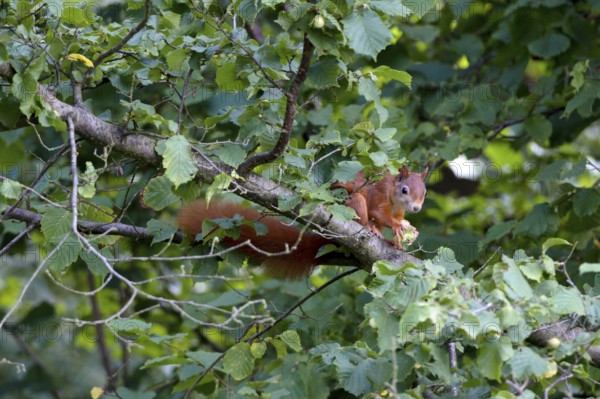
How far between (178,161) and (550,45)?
2.62 metres

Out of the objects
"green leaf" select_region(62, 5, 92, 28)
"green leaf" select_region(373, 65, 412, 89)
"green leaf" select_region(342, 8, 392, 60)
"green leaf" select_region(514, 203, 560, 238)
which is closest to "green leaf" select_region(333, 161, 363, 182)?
"green leaf" select_region(373, 65, 412, 89)

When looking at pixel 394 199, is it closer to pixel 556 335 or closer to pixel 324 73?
pixel 556 335

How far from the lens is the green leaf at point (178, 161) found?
2.38m

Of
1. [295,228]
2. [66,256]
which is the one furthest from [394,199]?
[66,256]

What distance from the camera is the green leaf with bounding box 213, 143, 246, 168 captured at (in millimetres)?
2605

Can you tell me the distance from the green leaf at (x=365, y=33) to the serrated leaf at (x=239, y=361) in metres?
1.07

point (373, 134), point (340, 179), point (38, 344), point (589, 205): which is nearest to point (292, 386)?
point (340, 179)

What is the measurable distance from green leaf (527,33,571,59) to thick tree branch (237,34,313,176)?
2.23 metres

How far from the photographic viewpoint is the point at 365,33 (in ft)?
7.24

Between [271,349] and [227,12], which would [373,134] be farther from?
[271,349]

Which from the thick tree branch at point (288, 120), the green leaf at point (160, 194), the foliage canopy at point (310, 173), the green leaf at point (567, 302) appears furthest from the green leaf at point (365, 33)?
the green leaf at point (160, 194)

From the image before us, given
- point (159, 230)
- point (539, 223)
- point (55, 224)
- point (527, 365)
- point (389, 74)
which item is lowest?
point (539, 223)

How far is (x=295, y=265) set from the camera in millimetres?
3346

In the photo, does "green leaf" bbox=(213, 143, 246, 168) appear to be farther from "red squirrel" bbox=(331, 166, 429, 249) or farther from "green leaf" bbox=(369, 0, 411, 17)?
"red squirrel" bbox=(331, 166, 429, 249)
